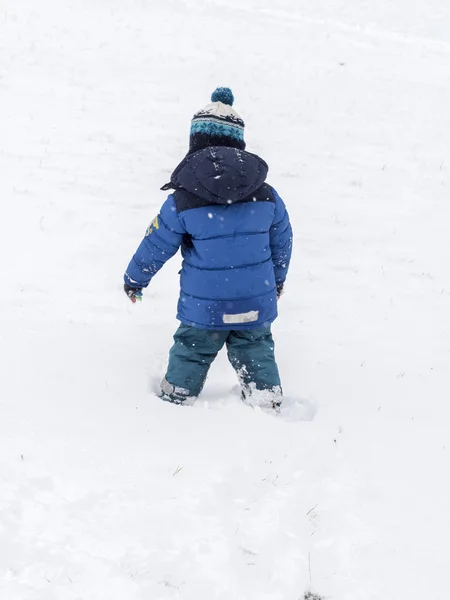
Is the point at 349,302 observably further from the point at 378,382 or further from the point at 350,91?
the point at 350,91

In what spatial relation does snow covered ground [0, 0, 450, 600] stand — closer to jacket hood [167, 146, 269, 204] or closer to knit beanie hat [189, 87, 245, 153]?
jacket hood [167, 146, 269, 204]

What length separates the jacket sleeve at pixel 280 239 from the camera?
439 centimetres

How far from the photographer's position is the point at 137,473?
3.60m

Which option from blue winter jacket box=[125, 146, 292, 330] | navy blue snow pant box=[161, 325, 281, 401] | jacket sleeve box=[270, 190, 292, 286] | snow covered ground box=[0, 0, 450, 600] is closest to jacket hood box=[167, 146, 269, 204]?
blue winter jacket box=[125, 146, 292, 330]

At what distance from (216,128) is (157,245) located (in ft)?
3.06

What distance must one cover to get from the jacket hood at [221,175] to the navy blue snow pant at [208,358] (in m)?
1.01

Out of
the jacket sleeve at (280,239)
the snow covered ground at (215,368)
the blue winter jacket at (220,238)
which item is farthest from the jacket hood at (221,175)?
the snow covered ground at (215,368)

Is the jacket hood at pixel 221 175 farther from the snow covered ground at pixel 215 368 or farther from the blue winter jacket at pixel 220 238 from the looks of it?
the snow covered ground at pixel 215 368

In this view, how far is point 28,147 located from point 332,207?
4735mm

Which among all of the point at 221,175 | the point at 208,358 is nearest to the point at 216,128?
the point at 221,175

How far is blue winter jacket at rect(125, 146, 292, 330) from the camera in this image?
155 inches

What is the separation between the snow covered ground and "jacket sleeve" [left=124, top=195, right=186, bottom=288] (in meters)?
0.83

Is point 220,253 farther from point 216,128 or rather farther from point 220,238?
point 216,128

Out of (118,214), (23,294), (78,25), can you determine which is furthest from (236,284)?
(78,25)
